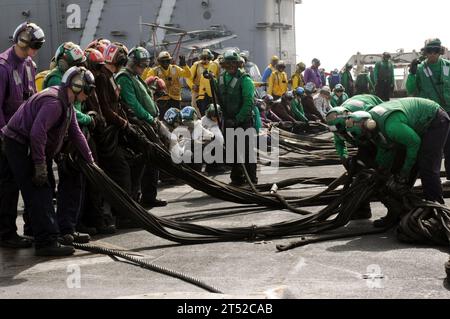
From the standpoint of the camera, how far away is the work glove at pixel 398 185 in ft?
24.9

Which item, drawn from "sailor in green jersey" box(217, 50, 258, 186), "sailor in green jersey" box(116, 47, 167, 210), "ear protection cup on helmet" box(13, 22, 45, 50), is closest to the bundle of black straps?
"sailor in green jersey" box(116, 47, 167, 210)

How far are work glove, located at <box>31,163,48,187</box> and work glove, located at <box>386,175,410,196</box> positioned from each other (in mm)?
3243

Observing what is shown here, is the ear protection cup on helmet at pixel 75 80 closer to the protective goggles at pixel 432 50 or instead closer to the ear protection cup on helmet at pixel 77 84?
the ear protection cup on helmet at pixel 77 84

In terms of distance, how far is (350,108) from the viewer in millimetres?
8234

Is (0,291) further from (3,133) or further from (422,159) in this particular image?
(422,159)

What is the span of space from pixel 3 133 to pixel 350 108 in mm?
3482

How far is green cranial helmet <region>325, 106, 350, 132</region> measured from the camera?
25.5ft

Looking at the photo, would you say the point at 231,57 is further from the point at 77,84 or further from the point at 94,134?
the point at 77,84

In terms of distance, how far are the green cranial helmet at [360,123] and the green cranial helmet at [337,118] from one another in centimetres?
11

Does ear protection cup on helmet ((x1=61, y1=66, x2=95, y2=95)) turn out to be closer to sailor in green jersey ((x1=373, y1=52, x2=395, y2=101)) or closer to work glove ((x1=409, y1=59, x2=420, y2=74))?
work glove ((x1=409, y1=59, x2=420, y2=74))

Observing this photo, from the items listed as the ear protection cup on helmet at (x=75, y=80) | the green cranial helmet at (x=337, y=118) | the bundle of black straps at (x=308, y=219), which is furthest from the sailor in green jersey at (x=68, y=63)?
the green cranial helmet at (x=337, y=118)

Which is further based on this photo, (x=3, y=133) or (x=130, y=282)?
(x=3, y=133)

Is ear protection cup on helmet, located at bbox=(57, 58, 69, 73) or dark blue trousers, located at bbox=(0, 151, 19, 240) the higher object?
ear protection cup on helmet, located at bbox=(57, 58, 69, 73)

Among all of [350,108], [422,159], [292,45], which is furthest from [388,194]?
[292,45]
